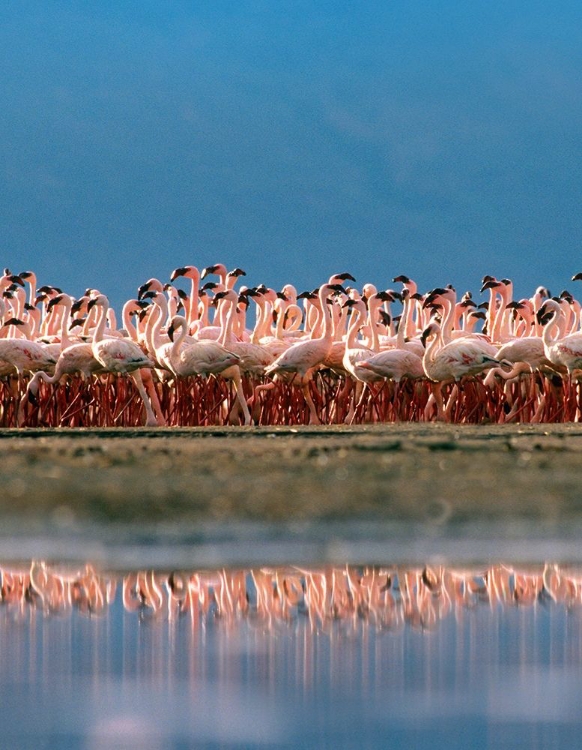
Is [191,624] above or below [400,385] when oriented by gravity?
below

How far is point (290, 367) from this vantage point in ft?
88.2

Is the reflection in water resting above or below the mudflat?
below

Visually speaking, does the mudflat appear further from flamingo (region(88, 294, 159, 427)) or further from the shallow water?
flamingo (region(88, 294, 159, 427))

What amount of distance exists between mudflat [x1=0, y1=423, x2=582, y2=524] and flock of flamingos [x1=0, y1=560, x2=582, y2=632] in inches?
91.9

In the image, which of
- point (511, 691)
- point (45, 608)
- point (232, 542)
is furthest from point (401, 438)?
point (511, 691)

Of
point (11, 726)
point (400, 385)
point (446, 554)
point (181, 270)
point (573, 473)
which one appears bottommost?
point (11, 726)

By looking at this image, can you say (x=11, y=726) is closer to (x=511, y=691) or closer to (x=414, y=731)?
(x=414, y=731)

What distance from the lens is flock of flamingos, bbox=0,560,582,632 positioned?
6297 mm

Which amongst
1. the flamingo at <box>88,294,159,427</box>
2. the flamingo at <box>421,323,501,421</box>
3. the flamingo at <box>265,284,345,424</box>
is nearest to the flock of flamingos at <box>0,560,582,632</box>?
the flamingo at <box>421,323,501,421</box>

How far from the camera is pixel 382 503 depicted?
10.5 meters

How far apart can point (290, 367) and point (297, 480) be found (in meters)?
15.0

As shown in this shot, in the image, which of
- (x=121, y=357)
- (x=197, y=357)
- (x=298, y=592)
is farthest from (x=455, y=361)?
(x=298, y=592)

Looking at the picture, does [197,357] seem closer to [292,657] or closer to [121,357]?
[121,357]

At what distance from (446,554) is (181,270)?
24.5 meters
